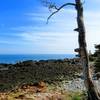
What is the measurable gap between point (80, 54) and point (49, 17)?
256 cm

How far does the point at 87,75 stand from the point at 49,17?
367cm

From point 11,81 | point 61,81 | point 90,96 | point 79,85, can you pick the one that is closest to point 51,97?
point 90,96

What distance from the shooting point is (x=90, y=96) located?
2147cm

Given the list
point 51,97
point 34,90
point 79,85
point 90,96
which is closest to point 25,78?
point 79,85

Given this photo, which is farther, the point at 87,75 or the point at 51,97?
the point at 51,97

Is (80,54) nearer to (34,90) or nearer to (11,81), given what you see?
(34,90)

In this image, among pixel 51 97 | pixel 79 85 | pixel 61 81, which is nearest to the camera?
pixel 51 97

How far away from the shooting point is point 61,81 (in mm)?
36031

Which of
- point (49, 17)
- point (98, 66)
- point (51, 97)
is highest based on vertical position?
point (49, 17)

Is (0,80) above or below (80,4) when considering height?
below

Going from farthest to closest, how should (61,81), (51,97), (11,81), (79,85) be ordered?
(11,81)
(61,81)
(79,85)
(51,97)

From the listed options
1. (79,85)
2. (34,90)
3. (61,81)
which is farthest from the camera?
(61,81)

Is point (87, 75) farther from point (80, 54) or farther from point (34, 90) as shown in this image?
point (34, 90)

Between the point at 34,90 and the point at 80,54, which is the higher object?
the point at 80,54
